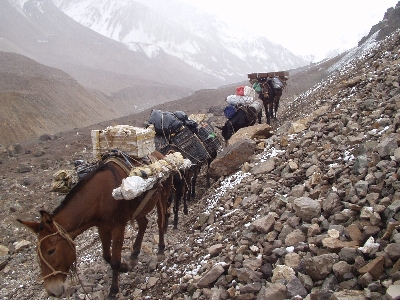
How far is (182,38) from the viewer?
464 feet

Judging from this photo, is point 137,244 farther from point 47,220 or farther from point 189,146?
point 189,146

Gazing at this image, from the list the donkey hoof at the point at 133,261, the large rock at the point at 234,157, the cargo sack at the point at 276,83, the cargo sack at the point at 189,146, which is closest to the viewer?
the donkey hoof at the point at 133,261

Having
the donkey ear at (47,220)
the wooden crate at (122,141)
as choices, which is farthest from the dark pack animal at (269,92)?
the donkey ear at (47,220)

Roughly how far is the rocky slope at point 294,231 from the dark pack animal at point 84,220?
660mm

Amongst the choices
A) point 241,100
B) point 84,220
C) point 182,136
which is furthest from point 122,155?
point 241,100

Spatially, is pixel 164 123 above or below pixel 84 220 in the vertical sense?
above

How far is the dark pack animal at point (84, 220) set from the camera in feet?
11.9

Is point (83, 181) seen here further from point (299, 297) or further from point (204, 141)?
point (204, 141)

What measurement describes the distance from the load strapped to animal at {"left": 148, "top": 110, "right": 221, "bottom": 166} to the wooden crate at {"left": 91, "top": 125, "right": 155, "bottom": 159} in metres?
2.05

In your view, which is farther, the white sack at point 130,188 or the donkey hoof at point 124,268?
the donkey hoof at point 124,268

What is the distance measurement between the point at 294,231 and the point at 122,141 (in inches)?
106

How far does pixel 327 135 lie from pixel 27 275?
609cm

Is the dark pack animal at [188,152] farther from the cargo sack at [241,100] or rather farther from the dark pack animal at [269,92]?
the dark pack animal at [269,92]

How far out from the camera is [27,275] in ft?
21.1
